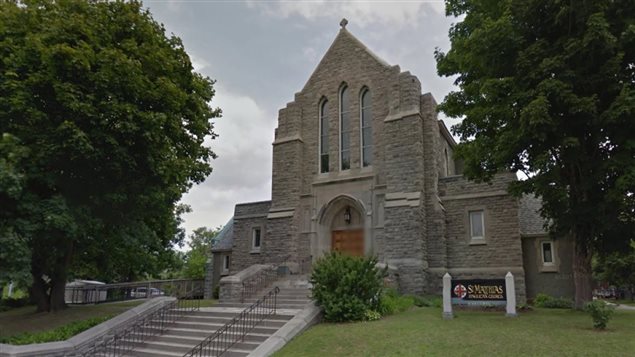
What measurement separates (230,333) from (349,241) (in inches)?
367

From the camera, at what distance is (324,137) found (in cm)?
2191

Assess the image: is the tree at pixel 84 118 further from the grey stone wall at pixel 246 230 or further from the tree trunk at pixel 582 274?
the tree trunk at pixel 582 274

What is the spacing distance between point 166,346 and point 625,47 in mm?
14541

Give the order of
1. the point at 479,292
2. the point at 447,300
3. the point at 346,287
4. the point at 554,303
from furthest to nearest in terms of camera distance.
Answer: the point at 554,303, the point at 479,292, the point at 346,287, the point at 447,300

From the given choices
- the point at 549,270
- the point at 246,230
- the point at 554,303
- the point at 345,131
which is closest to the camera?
the point at 554,303

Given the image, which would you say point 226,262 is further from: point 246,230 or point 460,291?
point 460,291

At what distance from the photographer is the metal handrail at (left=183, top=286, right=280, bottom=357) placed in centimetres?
1041

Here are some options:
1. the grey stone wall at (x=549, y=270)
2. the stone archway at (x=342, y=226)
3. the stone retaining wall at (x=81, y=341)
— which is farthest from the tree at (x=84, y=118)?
the grey stone wall at (x=549, y=270)

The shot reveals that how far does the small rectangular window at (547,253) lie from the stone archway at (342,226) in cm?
752

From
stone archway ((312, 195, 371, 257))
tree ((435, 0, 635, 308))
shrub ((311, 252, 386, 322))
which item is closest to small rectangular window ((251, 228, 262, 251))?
stone archway ((312, 195, 371, 257))

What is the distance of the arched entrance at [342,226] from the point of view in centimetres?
1984

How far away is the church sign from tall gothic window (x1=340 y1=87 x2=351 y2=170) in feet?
29.5

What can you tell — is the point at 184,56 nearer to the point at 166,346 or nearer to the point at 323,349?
the point at 166,346

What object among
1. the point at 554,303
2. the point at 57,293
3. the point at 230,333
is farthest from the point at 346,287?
the point at 57,293
